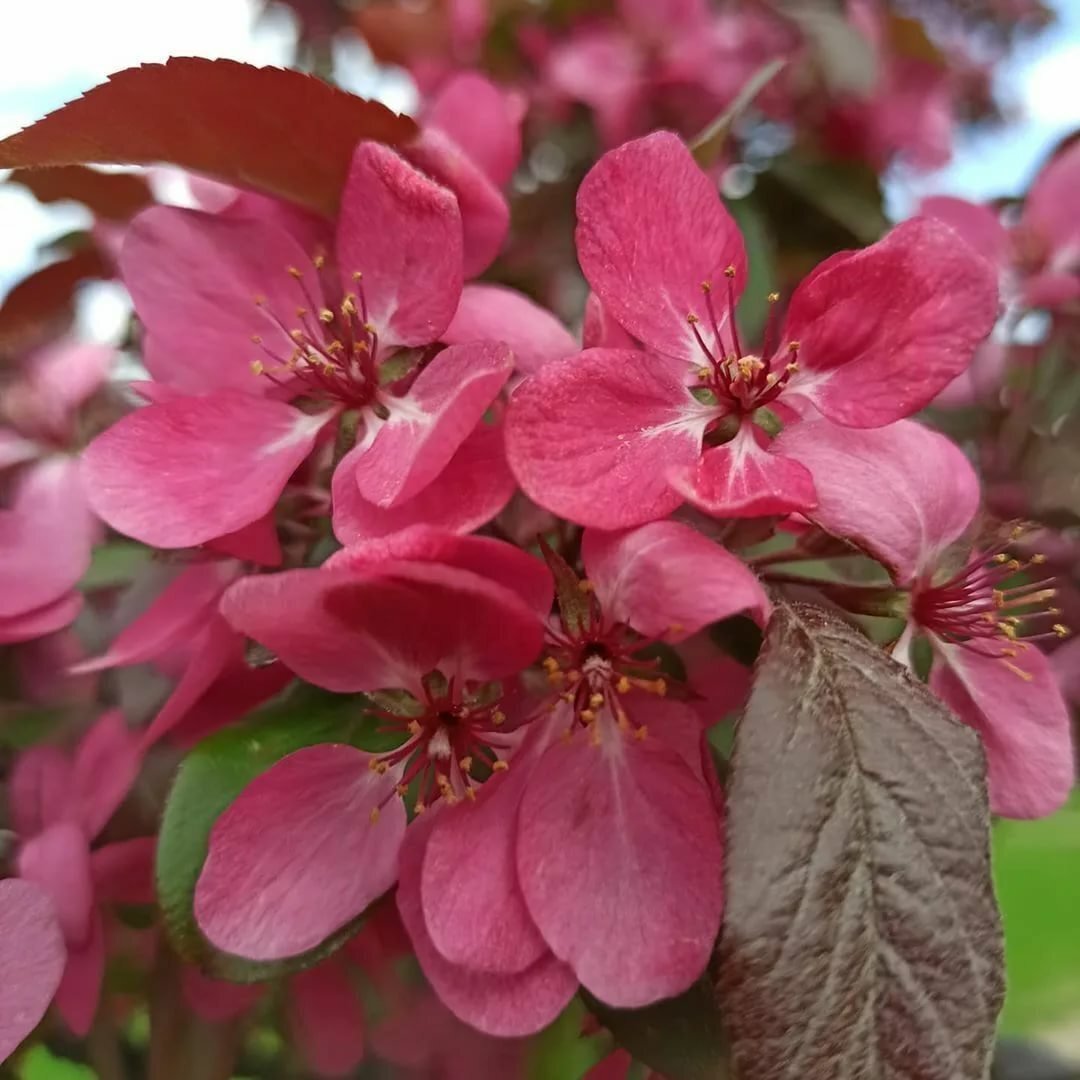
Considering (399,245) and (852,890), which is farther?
(399,245)

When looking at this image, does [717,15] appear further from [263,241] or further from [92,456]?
[92,456]

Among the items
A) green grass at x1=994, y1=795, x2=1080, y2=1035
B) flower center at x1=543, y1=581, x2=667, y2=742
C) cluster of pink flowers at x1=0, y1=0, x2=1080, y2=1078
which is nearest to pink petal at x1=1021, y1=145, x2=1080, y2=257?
cluster of pink flowers at x1=0, y1=0, x2=1080, y2=1078

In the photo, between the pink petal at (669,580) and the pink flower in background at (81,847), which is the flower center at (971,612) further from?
the pink flower in background at (81,847)

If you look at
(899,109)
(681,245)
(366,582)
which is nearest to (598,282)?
(681,245)

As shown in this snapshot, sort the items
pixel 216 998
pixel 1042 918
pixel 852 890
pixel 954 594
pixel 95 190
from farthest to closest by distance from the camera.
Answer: pixel 1042 918, pixel 95 190, pixel 216 998, pixel 954 594, pixel 852 890

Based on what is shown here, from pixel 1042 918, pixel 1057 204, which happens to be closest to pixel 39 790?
pixel 1057 204

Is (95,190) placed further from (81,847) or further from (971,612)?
(971,612)

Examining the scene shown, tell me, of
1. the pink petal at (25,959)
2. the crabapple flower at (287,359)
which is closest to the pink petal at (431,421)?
the crabapple flower at (287,359)
